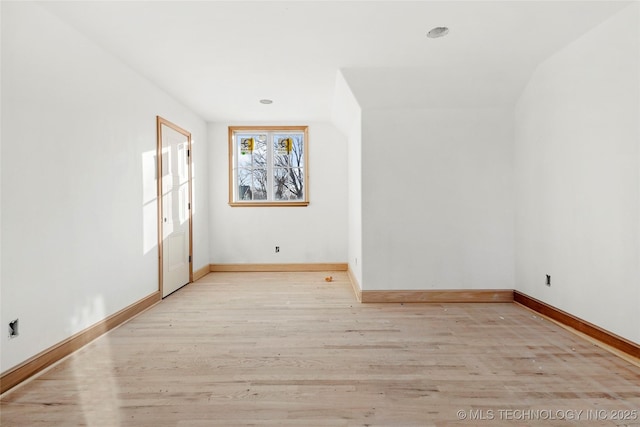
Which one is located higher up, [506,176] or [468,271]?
[506,176]

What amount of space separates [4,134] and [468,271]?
3916 mm

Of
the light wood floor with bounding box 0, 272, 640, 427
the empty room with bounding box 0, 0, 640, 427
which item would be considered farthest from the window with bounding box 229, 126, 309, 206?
the light wood floor with bounding box 0, 272, 640, 427

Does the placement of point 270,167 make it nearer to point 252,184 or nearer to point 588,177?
point 252,184

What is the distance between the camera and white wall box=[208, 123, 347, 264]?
16.8ft

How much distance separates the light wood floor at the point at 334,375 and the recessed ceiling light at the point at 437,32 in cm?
232

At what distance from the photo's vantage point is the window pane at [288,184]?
17.1ft

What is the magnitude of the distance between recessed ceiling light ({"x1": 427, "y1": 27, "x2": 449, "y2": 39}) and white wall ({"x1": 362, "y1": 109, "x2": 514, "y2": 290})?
1046 millimetres

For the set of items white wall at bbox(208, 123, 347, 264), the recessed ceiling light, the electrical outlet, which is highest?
the recessed ceiling light

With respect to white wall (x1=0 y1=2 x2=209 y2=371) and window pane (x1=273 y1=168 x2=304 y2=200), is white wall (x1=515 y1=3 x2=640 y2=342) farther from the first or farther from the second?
white wall (x1=0 y1=2 x2=209 y2=371)

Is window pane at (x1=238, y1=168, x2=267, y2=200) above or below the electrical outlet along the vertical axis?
above

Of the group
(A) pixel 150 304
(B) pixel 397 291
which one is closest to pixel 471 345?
(B) pixel 397 291

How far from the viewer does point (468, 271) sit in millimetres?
3469

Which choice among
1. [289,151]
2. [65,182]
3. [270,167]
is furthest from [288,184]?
[65,182]

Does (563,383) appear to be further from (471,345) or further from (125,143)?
(125,143)
